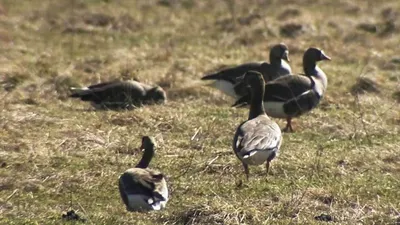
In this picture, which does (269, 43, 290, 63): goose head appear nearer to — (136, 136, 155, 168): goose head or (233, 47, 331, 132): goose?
(233, 47, 331, 132): goose

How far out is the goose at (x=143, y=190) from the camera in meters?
8.77

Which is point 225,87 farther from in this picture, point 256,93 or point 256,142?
point 256,142

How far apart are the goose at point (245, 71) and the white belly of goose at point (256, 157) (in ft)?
13.8

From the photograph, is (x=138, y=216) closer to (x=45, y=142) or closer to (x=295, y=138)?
(x=45, y=142)

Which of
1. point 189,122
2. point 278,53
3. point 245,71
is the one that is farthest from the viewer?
point 278,53

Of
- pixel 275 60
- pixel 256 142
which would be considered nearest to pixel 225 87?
pixel 275 60

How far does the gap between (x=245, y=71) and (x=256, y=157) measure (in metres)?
4.99

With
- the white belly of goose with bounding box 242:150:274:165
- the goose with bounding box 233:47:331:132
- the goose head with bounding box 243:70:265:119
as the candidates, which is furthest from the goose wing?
the white belly of goose with bounding box 242:150:274:165

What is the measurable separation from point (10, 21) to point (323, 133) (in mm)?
10234

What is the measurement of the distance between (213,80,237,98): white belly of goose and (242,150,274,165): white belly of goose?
4.40m

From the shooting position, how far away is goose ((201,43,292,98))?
14.4 metres

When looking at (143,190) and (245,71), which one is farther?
(245,71)

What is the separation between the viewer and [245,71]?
1474cm

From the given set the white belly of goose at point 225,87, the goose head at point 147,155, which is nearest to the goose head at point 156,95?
the white belly of goose at point 225,87
